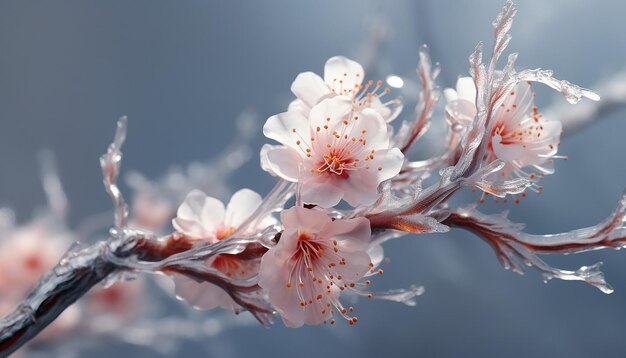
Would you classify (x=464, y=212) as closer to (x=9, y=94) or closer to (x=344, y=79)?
(x=344, y=79)

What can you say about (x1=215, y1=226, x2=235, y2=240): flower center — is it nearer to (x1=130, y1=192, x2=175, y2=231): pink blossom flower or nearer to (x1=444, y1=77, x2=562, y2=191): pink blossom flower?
(x1=444, y1=77, x2=562, y2=191): pink blossom flower

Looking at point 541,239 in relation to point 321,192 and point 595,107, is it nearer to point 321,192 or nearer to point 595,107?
point 321,192

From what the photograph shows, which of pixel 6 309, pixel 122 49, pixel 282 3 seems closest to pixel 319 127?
pixel 6 309

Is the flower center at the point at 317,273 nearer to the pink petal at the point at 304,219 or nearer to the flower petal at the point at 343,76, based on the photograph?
the pink petal at the point at 304,219

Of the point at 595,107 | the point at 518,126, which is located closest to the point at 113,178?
the point at 518,126

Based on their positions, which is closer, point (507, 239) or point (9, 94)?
point (507, 239)

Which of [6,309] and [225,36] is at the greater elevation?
[225,36]

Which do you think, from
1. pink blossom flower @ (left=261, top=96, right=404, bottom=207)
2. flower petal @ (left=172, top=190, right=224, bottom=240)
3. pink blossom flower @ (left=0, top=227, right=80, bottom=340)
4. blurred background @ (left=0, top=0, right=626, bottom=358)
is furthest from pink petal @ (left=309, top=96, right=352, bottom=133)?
blurred background @ (left=0, top=0, right=626, bottom=358)

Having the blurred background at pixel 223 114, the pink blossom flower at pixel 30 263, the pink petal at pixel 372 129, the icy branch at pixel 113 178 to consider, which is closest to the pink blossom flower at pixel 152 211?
the pink blossom flower at pixel 30 263
